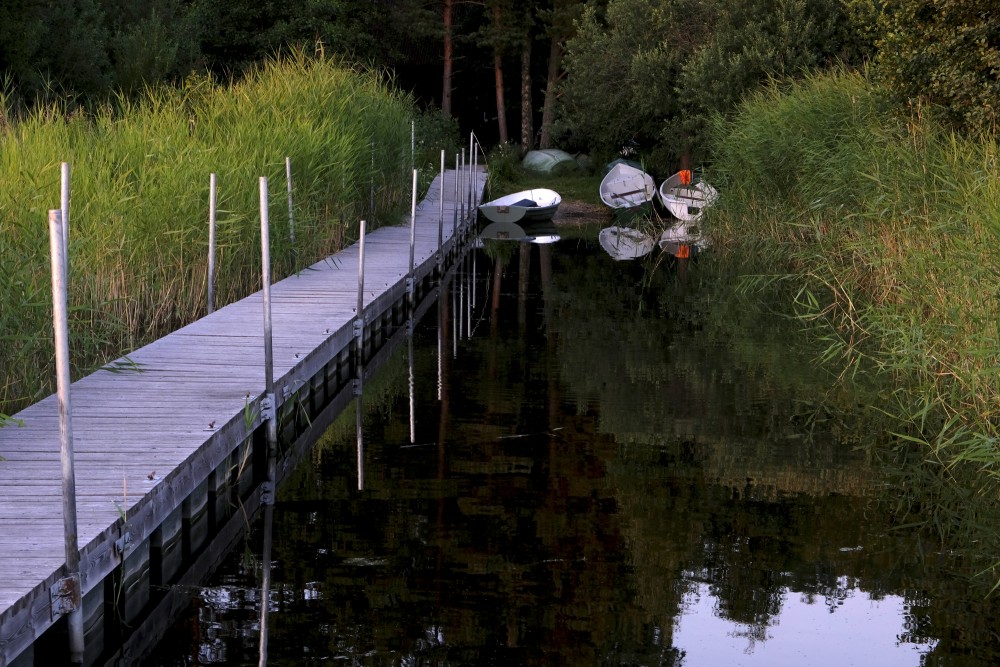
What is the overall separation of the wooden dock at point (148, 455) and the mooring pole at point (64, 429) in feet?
0.22

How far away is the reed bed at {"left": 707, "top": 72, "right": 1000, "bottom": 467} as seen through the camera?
9867 mm

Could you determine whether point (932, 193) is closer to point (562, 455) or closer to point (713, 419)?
point (713, 419)

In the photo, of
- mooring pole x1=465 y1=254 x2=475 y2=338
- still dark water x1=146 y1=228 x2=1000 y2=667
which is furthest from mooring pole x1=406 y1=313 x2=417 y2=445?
mooring pole x1=465 y1=254 x2=475 y2=338

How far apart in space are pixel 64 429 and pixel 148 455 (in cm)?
183

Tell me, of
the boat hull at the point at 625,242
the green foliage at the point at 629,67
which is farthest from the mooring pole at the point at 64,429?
the green foliage at the point at 629,67

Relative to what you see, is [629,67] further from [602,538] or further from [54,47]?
[602,538]

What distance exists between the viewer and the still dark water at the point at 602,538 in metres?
6.22

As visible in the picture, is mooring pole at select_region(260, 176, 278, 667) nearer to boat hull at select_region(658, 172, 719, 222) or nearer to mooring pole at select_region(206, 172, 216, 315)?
mooring pole at select_region(206, 172, 216, 315)

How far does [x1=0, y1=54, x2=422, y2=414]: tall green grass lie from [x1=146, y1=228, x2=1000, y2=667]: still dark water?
205cm

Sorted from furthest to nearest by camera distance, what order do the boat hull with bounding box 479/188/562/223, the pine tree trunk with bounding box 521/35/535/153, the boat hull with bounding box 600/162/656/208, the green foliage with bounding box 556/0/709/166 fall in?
the pine tree trunk with bounding box 521/35/535/153
the boat hull with bounding box 600/162/656/208
the boat hull with bounding box 479/188/562/223
the green foliage with bounding box 556/0/709/166

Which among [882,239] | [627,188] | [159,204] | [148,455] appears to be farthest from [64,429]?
[627,188]

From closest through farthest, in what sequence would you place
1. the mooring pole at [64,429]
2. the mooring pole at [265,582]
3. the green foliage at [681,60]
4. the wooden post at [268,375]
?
1. the mooring pole at [64,429]
2. the mooring pole at [265,582]
3. the wooden post at [268,375]
4. the green foliage at [681,60]

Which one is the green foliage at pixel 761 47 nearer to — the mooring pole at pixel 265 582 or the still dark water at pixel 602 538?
the still dark water at pixel 602 538

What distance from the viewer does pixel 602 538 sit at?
7617mm
